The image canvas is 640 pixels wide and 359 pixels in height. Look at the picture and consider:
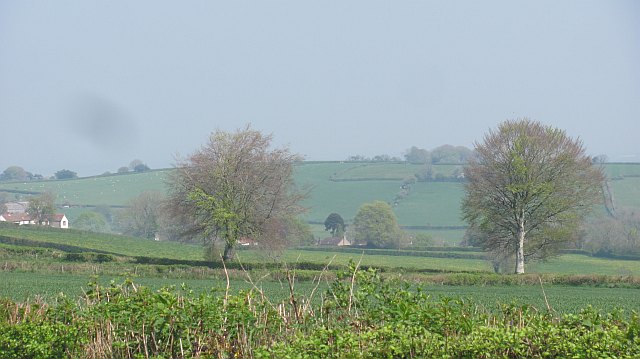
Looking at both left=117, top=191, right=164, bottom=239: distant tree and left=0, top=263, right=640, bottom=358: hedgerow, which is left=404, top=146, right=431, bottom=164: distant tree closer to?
left=117, top=191, right=164, bottom=239: distant tree

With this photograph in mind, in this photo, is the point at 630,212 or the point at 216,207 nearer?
the point at 216,207

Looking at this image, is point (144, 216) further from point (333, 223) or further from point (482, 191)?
point (482, 191)

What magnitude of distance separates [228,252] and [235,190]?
5.35 m

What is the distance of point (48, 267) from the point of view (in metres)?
47.2

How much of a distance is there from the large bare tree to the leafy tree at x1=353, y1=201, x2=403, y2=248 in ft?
145

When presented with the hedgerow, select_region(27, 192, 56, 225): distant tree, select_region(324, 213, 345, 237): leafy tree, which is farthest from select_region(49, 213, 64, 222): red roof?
the hedgerow

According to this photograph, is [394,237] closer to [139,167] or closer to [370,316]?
[370,316]

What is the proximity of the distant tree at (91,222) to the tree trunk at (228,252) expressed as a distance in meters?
79.6

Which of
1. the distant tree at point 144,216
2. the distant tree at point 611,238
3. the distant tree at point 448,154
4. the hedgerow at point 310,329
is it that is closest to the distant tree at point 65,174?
the distant tree at point 144,216

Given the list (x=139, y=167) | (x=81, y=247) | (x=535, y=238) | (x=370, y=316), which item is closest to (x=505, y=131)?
(x=535, y=238)

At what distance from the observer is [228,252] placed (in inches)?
2327

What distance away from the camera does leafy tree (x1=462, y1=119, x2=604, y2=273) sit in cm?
5466

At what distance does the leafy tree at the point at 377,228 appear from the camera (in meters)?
102

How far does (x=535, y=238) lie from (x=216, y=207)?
24296 mm
